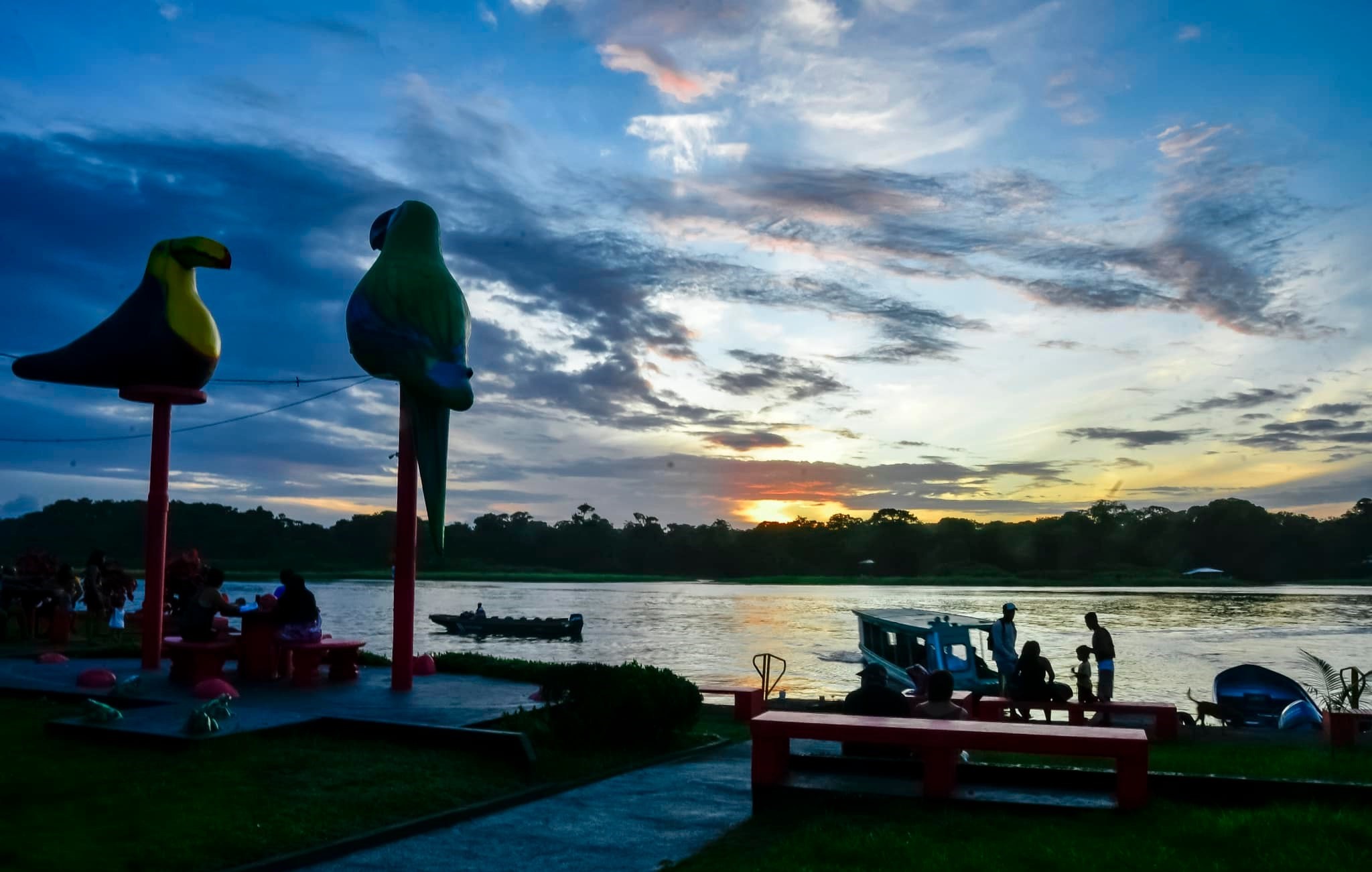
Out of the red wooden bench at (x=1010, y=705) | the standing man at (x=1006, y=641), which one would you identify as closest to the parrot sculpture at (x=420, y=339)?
the red wooden bench at (x=1010, y=705)

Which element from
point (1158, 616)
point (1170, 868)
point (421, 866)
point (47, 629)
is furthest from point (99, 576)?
point (1158, 616)

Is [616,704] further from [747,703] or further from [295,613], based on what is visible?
[295,613]

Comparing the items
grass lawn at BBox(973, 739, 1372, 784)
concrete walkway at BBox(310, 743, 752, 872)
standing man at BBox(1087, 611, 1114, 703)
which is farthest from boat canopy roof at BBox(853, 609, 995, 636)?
concrete walkway at BBox(310, 743, 752, 872)

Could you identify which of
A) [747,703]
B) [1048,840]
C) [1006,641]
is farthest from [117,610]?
[1048,840]

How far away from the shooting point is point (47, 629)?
2244 centimetres

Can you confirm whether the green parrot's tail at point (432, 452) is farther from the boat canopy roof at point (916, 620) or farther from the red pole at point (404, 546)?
A: the boat canopy roof at point (916, 620)

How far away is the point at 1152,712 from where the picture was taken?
15914mm

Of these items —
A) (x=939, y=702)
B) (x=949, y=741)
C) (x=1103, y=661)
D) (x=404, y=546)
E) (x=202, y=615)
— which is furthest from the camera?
(x=1103, y=661)

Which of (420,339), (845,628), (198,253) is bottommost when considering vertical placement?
(845,628)

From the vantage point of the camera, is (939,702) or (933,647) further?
(933,647)

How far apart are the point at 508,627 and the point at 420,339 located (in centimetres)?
4951

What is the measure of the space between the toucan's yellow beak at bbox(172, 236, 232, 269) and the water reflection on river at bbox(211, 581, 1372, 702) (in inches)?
786

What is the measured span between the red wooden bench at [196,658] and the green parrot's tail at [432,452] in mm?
3364

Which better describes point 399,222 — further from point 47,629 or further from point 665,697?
point 47,629
